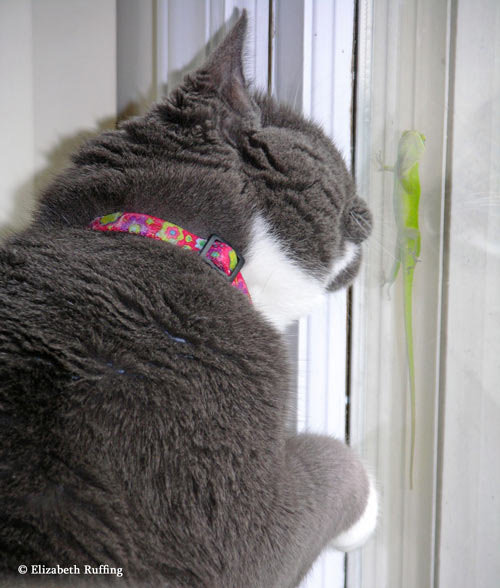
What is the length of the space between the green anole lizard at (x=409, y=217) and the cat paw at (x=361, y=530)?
0.39 feet

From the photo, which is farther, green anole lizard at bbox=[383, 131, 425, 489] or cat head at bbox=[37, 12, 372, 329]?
green anole lizard at bbox=[383, 131, 425, 489]

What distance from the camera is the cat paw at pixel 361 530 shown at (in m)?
0.87

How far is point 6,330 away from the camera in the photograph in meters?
0.60

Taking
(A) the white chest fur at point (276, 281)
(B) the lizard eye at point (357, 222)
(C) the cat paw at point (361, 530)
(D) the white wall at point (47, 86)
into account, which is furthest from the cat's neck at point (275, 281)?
(D) the white wall at point (47, 86)

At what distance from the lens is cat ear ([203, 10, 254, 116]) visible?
0.77 m

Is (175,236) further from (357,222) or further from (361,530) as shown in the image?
(361,530)

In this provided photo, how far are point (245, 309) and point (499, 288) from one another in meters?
0.38

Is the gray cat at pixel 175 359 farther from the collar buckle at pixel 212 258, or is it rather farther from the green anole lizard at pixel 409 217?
the green anole lizard at pixel 409 217

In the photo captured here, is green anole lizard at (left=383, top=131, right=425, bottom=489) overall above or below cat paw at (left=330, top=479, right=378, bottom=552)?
above

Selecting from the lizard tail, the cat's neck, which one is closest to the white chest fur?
the cat's neck

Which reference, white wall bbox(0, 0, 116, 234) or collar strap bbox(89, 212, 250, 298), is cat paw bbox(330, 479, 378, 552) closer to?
collar strap bbox(89, 212, 250, 298)

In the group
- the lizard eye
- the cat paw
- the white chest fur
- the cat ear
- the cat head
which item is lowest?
the cat paw

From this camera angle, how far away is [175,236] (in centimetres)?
73

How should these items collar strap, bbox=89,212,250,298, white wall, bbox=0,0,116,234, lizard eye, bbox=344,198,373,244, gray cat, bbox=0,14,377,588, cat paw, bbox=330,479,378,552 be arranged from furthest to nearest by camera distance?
white wall, bbox=0,0,116,234, lizard eye, bbox=344,198,373,244, cat paw, bbox=330,479,378,552, collar strap, bbox=89,212,250,298, gray cat, bbox=0,14,377,588
